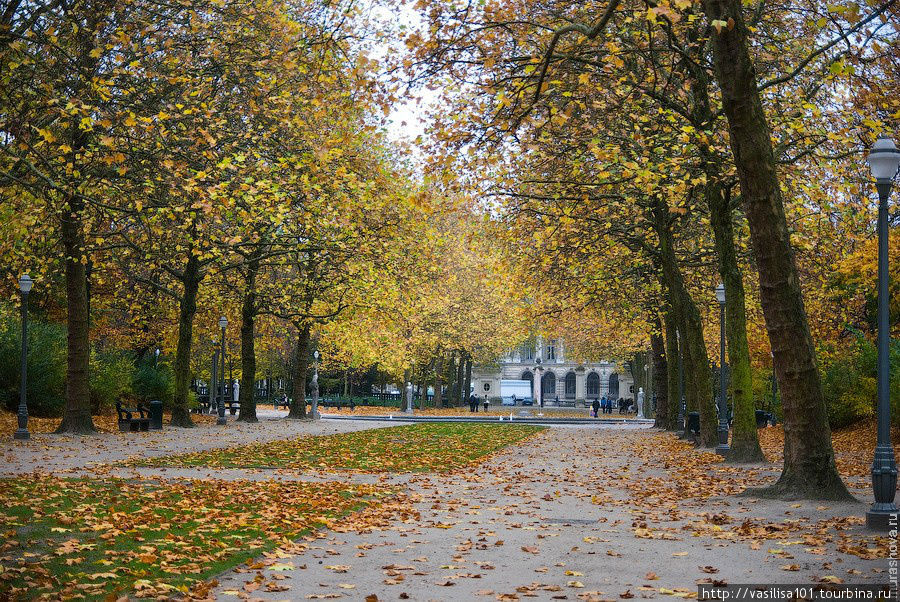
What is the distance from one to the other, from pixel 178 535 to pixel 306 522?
1.67 metres

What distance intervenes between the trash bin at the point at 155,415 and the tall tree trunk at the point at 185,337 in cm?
137

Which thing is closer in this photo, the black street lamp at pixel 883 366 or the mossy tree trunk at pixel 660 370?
the black street lamp at pixel 883 366

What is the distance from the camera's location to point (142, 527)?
9.39m

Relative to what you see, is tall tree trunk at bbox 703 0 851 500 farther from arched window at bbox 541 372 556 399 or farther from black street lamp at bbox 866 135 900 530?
arched window at bbox 541 372 556 399

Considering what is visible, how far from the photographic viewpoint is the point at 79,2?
42.8 feet

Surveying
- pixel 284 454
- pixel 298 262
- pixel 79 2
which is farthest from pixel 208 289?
pixel 79 2

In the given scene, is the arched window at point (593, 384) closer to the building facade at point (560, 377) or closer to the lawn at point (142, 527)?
the building facade at point (560, 377)

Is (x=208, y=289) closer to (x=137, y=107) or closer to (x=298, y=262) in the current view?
(x=298, y=262)

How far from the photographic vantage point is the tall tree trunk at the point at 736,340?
1803 cm

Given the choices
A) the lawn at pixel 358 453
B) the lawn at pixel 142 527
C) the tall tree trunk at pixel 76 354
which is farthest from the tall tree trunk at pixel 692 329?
the tall tree trunk at pixel 76 354

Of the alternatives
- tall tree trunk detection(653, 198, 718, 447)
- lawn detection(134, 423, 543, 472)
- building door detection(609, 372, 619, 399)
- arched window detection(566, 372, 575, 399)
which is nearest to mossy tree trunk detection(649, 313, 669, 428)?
lawn detection(134, 423, 543, 472)

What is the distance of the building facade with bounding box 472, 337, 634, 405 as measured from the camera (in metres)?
110

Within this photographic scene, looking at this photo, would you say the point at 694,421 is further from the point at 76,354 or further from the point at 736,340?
the point at 76,354

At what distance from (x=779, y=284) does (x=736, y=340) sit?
6.22 meters
